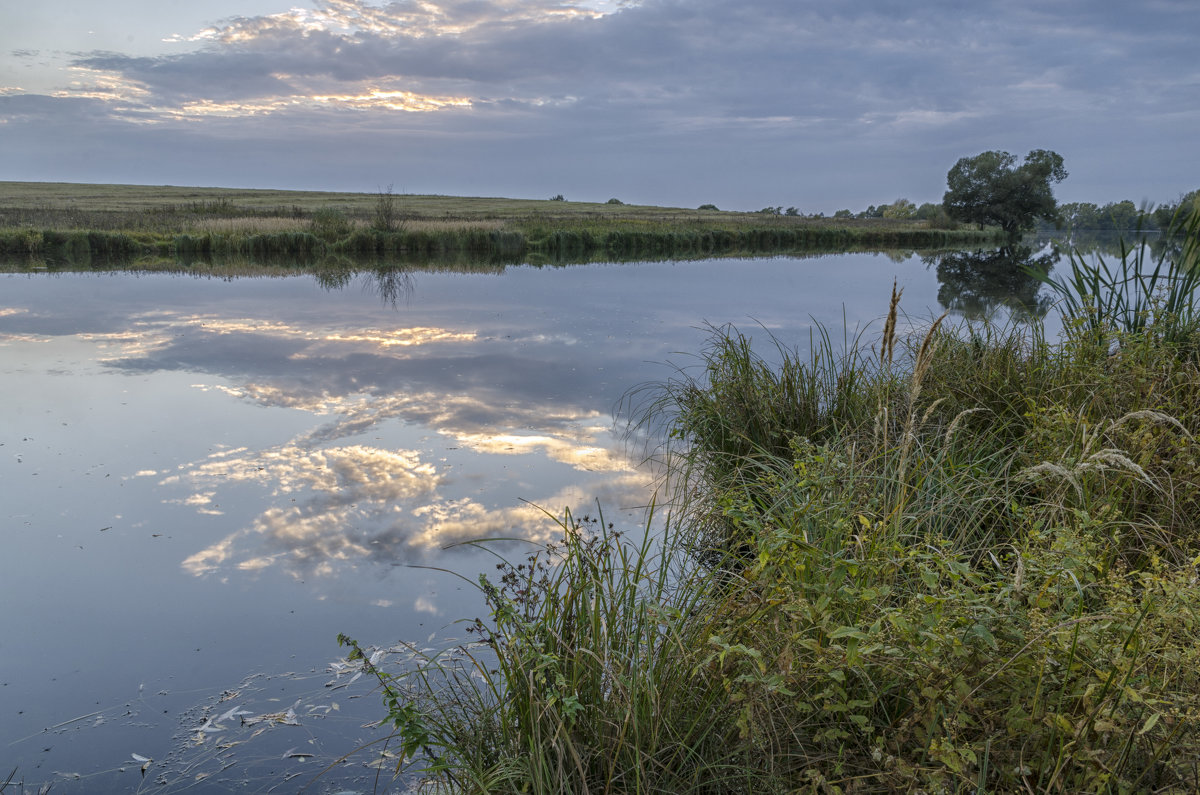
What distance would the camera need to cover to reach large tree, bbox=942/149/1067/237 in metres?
49.2

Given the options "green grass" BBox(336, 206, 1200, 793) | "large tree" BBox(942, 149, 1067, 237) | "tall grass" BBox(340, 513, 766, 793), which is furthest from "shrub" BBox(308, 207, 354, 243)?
"large tree" BBox(942, 149, 1067, 237)

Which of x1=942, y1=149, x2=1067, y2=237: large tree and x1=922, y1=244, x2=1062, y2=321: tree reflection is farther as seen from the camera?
x1=942, y1=149, x2=1067, y2=237: large tree

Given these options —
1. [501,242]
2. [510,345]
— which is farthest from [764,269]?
[510,345]

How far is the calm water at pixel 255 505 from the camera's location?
283cm

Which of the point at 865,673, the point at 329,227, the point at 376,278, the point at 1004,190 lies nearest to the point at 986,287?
the point at 376,278

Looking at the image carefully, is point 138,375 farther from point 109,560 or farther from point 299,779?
point 299,779

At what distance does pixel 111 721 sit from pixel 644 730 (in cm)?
211

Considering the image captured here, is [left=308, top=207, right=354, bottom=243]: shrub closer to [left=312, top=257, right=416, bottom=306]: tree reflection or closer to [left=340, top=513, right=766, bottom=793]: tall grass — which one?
[left=312, top=257, right=416, bottom=306]: tree reflection

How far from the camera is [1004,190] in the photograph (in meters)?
49.4

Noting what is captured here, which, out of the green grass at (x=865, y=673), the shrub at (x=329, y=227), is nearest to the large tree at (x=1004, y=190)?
the shrub at (x=329, y=227)

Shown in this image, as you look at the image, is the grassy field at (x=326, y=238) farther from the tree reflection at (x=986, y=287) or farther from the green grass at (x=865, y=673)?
the green grass at (x=865, y=673)

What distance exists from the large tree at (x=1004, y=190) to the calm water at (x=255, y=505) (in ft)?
149

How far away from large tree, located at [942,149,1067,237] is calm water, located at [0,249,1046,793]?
45.5 metres

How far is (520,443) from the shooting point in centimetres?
625
